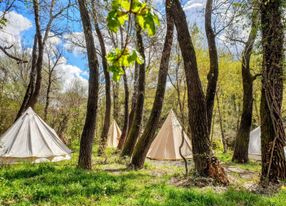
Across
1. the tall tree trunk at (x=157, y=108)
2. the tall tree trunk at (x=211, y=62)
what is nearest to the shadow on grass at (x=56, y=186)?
the tall tree trunk at (x=157, y=108)

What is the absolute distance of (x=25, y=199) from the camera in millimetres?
4910

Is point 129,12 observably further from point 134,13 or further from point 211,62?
point 211,62

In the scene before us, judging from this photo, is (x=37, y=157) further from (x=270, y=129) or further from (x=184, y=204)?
(x=270, y=129)

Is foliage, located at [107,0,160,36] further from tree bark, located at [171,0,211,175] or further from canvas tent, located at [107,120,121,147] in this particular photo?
canvas tent, located at [107,120,121,147]

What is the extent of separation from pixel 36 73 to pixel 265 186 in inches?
424

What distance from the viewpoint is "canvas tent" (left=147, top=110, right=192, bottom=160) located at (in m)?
13.0

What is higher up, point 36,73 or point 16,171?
point 36,73

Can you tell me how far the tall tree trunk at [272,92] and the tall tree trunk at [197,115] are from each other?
1069 mm

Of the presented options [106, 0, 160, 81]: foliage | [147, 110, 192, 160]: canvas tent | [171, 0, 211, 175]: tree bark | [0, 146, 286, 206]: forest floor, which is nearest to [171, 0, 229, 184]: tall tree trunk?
[171, 0, 211, 175]: tree bark

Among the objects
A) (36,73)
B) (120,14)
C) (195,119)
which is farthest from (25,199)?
(36,73)

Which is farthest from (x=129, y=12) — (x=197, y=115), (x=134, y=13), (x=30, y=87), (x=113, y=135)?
(x=113, y=135)

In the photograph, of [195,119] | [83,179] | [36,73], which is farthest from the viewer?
[36,73]

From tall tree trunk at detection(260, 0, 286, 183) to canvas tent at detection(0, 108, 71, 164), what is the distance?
6997 millimetres

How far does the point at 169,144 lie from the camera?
13.2m
